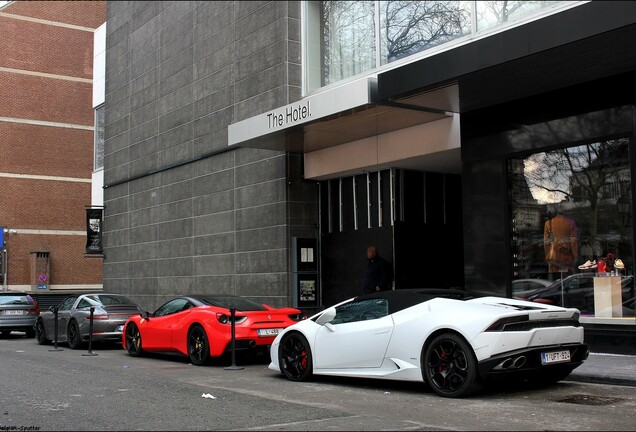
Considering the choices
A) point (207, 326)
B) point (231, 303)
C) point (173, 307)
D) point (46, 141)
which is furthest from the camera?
point (46, 141)

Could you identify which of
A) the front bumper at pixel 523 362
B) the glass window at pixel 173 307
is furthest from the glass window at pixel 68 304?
the front bumper at pixel 523 362

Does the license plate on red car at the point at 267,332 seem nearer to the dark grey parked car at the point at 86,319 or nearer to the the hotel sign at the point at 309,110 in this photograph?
the the hotel sign at the point at 309,110

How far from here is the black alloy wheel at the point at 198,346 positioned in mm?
11977

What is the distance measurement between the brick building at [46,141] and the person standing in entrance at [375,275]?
29416 millimetres

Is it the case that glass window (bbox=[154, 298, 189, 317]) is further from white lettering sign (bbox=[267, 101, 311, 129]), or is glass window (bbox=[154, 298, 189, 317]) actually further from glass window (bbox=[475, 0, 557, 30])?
glass window (bbox=[475, 0, 557, 30])

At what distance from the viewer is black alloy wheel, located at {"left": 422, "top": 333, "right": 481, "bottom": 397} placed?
798cm

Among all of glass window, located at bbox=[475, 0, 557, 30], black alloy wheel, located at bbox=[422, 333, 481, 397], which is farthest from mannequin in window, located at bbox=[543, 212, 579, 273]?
black alloy wheel, located at bbox=[422, 333, 481, 397]

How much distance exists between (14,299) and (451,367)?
16.1 metres

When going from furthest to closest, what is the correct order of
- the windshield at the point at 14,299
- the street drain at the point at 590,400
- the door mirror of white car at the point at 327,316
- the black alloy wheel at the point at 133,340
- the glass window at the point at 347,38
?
the windshield at the point at 14,299
the glass window at the point at 347,38
the black alloy wheel at the point at 133,340
the door mirror of white car at the point at 327,316
the street drain at the point at 590,400

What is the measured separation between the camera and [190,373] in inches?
437

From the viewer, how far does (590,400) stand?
26.3ft

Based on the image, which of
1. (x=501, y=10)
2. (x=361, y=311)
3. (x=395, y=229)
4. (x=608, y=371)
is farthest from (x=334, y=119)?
(x=608, y=371)

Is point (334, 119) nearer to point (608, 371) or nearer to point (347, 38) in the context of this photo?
point (347, 38)

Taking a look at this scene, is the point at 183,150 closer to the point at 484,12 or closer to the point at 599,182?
the point at 484,12
